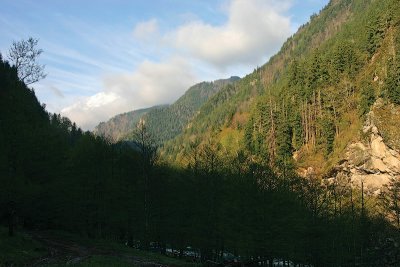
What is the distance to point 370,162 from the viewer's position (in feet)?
270

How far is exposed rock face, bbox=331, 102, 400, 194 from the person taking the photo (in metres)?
78.9

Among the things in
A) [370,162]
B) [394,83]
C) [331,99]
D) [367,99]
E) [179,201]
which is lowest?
[179,201]

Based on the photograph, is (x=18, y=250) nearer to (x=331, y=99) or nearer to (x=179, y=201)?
(x=179, y=201)

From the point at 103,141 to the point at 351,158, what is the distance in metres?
59.1

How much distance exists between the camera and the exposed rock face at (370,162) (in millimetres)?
78938

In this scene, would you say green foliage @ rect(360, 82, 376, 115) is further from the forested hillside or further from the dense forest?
the dense forest

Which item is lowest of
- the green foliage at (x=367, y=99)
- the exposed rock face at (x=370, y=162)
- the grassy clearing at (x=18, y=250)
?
the grassy clearing at (x=18, y=250)

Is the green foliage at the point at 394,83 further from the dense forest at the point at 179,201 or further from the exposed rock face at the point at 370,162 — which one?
the exposed rock face at the point at 370,162

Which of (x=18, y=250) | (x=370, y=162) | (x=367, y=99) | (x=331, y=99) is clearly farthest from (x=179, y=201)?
(x=331, y=99)

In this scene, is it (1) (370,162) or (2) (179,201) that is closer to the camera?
(2) (179,201)

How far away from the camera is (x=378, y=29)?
103875mm

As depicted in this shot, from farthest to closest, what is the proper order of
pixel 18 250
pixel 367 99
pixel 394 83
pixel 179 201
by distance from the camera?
pixel 367 99 → pixel 394 83 → pixel 179 201 → pixel 18 250

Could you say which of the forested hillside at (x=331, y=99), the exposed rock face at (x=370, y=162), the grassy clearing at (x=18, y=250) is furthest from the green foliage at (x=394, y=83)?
the grassy clearing at (x=18, y=250)

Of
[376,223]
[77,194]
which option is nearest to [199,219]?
Result: [77,194]
